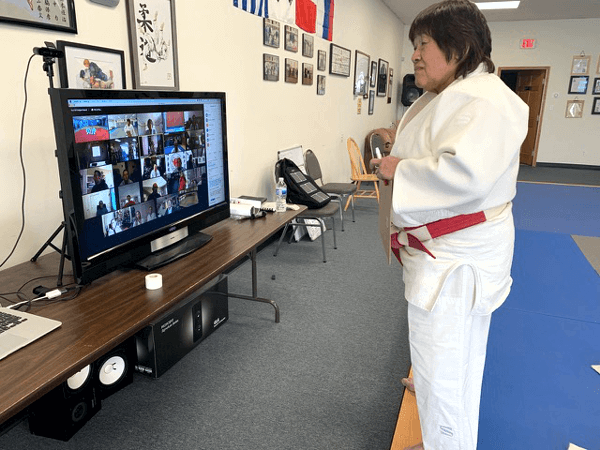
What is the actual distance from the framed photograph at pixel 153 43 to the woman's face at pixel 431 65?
152 centimetres

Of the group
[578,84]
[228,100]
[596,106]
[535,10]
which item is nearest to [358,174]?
[228,100]

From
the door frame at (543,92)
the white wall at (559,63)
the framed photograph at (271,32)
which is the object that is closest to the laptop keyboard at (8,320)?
the framed photograph at (271,32)

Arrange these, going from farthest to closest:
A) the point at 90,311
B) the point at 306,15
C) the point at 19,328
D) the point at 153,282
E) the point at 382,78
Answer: the point at 382,78, the point at 306,15, the point at 153,282, the point at 90,311, the point at 19,328

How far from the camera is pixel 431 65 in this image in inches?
48.7

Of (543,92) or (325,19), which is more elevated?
(325,19)

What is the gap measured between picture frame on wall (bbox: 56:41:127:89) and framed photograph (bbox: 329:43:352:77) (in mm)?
3352

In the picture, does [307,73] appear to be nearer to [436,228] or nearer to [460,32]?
[460,32]

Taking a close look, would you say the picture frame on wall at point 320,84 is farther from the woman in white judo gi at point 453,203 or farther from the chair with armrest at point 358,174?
the woman in white judo gi at point 453,203

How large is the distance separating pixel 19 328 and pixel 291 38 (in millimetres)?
3452

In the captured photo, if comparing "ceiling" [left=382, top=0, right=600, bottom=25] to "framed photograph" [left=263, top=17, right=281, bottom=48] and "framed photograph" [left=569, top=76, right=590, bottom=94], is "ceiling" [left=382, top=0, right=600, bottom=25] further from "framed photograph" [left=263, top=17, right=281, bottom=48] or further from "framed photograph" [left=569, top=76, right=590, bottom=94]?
"framed photograph" [left=263, top=17, right=281, bottom=48]

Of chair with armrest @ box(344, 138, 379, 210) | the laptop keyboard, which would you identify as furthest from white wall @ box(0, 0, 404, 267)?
the laptop keyboard

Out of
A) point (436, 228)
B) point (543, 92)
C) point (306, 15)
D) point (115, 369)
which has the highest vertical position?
point (306, 15)

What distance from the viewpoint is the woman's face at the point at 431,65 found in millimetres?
1215

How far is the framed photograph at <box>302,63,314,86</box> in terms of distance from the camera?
435 centimetres
